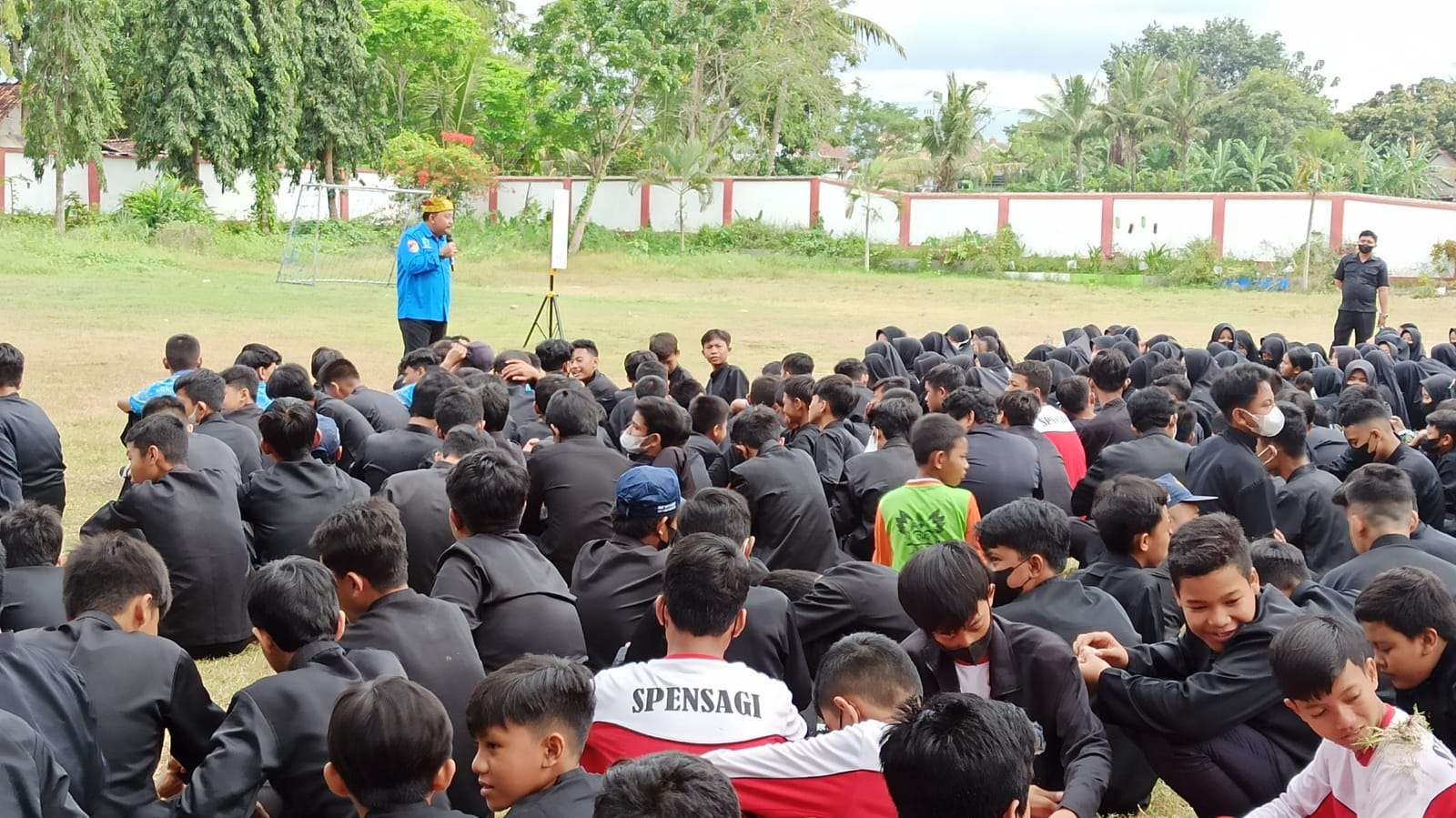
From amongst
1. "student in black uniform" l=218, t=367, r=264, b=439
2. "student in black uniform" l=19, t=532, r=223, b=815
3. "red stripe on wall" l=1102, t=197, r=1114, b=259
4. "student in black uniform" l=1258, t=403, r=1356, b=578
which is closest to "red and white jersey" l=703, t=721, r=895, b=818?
"student in black uniform" l=19, t=532, r=223, b=815

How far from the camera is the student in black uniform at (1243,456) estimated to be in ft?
17.4

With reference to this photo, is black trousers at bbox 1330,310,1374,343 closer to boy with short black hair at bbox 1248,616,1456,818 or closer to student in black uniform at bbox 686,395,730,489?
student in black uniform at bbox 686,395,730,489

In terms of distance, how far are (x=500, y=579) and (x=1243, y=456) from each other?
3.05 m

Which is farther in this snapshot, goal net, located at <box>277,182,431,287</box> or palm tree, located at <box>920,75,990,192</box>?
palm tree, located at <box>920,75,990,192</box>

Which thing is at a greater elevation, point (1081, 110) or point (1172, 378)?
point (1081, 110)

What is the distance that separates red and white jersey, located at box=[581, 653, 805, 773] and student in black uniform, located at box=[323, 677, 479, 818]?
52 centimetres

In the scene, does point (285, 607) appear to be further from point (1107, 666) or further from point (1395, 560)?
point (1395, 560)

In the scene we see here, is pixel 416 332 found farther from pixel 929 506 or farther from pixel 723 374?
pixel 929 506

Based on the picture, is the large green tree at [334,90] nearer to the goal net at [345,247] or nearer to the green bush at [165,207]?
the goal net at [345,247]

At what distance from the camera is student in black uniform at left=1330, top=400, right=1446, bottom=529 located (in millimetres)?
5590

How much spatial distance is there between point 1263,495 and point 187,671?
3.97 m

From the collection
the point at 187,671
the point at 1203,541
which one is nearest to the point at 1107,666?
the point at 1203,541

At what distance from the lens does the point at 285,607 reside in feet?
10.2

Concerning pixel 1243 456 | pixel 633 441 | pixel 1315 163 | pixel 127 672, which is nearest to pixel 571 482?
pixel 633 441
